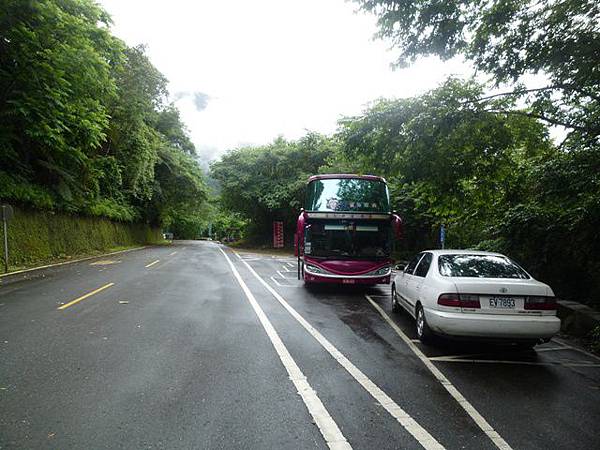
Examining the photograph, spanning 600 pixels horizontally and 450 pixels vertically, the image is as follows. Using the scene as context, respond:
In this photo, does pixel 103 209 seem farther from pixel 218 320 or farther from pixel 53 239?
pixel 218 320

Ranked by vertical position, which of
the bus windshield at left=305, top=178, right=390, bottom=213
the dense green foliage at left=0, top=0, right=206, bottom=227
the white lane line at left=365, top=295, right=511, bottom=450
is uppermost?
the dense green foliage at left=0, top=0, right=206, bottom=227

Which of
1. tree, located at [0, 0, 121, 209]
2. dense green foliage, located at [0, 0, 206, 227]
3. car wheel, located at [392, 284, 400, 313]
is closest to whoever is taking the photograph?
car wheel, located at [392, 284, 400, 313]

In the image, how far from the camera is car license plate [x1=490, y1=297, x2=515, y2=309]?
200 inches

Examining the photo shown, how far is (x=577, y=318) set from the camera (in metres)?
6.86

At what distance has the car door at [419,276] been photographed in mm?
6366

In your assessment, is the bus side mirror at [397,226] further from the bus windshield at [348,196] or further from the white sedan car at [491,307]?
the white sedan car at [491,307]

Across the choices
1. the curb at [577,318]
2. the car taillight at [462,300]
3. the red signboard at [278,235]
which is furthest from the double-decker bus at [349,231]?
the red signboard at [278,235]

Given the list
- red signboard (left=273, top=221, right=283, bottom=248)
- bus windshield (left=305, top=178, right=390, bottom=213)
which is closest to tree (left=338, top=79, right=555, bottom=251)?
bus windshield (left=305, top=178, right=390, bottom=213)

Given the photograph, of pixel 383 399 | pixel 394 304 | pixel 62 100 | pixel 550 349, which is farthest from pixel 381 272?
pixel 62 100

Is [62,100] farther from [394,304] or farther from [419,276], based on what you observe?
[419,276]

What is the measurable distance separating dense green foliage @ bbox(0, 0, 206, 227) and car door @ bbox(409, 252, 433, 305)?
13.7 metres

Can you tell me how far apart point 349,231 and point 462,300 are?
5.91 metres

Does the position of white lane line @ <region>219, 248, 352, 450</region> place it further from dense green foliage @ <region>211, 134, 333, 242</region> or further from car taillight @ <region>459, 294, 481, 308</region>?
dense green foliage @ <region>211, 134, 333, 242</region>

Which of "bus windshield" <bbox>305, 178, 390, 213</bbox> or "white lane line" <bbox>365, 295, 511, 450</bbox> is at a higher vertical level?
"bus windshield" <bbox>305, 178, 390, 213</bbox>
